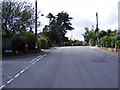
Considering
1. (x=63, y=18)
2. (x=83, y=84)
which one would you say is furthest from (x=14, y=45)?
(x=63, y=18)

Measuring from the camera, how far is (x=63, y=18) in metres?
87.2

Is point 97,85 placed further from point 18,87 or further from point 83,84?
point 18,87

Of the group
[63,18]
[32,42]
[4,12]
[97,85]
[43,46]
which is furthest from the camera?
[63,18]

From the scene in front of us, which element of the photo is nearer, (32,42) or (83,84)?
(83,84)

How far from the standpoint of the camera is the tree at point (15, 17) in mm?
26159

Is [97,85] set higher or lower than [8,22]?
lower

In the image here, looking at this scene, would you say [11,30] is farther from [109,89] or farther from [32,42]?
[109,89]

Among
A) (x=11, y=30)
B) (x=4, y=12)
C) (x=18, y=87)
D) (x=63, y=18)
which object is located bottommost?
(x=18, y=87)

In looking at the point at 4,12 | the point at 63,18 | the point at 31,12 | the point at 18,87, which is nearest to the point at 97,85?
the point at 18,87

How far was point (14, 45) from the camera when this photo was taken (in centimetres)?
2722

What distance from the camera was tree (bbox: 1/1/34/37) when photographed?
85.8 feet

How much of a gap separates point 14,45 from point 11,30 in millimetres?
1976

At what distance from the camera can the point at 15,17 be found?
26891mm

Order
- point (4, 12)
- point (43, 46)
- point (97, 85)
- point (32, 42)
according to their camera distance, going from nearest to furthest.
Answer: point (97, 85) → point (4, 12) → point (32, 42) → point (43, 46)
